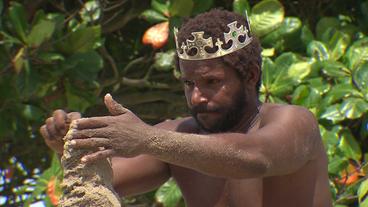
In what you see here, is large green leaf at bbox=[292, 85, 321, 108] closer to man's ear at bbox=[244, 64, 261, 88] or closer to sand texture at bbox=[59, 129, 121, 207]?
man's ear at bbox=[244, 64, 261, 88]

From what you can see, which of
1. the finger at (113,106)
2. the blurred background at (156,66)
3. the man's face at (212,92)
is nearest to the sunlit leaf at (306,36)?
the blurred background at (156,66)

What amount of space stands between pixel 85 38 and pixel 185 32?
187 centimetres

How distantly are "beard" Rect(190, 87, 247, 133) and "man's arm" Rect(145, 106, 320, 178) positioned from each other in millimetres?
133

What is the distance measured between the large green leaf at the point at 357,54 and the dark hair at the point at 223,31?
1.77 meters

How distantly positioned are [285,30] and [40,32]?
1.12m

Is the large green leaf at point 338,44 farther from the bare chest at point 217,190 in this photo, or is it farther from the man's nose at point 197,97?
the man's nose at point 197,97

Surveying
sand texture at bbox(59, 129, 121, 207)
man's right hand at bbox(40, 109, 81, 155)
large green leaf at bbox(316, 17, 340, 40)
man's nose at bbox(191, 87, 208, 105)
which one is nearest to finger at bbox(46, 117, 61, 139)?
man's right hand at bbox(40, 109, 81, 155)

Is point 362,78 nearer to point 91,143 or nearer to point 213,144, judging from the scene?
point 213,144

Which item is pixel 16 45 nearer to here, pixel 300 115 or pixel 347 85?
pixel 347 85

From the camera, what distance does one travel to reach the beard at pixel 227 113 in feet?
10.9

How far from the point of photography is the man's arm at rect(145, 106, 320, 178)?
2717 millimetres

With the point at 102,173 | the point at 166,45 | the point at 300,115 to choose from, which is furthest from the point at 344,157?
the point at 102,173

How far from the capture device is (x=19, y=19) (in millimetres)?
5098

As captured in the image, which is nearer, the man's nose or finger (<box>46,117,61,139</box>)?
finger (<box>46,117,61,139</box>)
